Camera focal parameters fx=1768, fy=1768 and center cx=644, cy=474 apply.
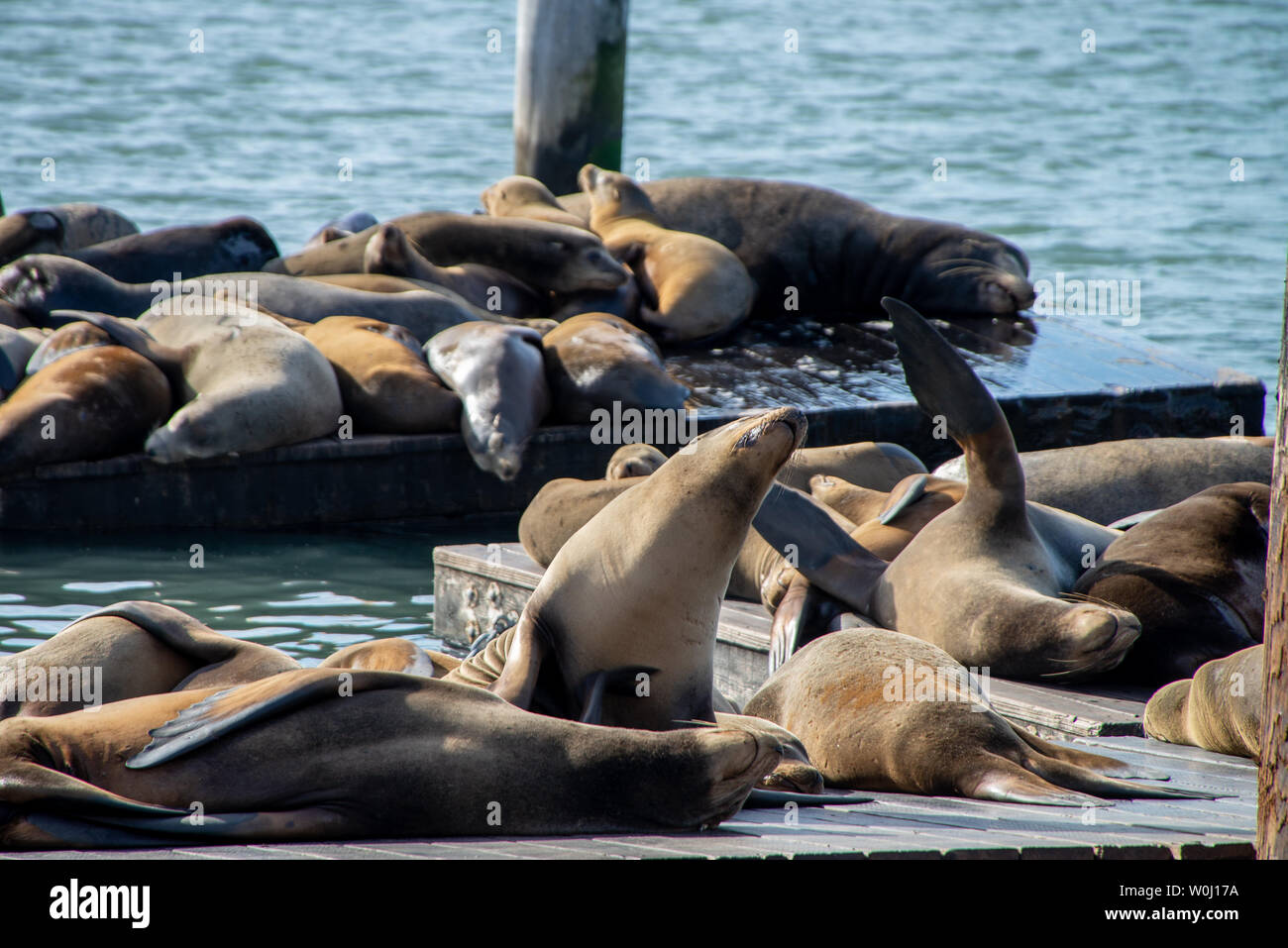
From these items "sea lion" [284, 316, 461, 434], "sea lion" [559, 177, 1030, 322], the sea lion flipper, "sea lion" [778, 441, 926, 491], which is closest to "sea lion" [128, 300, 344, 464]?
"sea lion" [284, 316, 461, 434]

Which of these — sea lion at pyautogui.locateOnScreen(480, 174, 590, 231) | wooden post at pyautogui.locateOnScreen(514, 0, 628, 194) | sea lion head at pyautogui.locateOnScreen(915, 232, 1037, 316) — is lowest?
sea lion head at pyautogui.locateOnScreen(915, 232, 1037, 316)

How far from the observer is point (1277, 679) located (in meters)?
2.69

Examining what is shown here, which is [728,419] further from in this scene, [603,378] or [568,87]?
[568,87]

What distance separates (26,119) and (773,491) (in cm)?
2327

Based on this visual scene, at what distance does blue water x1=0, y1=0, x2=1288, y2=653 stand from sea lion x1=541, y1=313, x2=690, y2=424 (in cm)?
122

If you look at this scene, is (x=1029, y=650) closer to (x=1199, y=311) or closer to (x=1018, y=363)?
(x=1018, y=363)

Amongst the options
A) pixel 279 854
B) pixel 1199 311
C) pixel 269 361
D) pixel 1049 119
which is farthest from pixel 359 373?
pixel 1049 119

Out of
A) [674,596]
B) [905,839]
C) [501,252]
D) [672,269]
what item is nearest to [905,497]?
[674,596]

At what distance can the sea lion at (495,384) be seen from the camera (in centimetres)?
785

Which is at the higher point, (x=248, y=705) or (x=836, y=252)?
(x=248, y=705)

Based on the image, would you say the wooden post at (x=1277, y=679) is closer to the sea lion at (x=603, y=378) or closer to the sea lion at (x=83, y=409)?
the sea lion at (x=603, y=378)

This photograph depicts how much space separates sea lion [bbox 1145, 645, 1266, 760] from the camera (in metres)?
4.25

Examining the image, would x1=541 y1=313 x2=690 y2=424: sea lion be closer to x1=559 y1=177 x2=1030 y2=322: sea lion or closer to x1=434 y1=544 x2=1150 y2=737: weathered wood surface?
x1=434 y1=544 x2=1150 y2=737: weathered wood surface

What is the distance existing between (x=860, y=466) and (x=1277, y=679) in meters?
4.51
